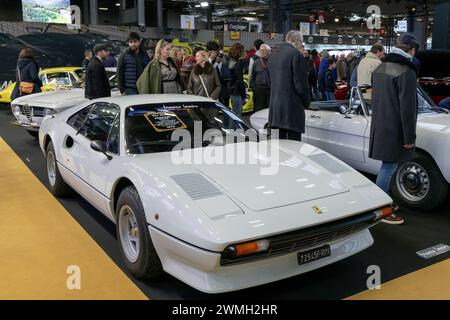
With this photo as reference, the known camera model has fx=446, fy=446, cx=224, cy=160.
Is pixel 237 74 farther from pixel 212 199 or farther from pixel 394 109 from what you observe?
pixel 212 199

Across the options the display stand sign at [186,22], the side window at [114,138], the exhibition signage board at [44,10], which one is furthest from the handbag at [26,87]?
the display stand sign at [186,22]

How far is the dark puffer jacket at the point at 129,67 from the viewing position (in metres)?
6.38

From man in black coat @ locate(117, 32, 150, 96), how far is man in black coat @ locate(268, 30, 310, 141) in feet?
7.78

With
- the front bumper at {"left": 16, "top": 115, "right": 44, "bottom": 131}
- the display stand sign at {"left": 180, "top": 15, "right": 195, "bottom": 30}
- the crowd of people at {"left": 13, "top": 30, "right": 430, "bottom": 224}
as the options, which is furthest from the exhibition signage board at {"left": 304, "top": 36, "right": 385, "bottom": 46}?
the front bumper at {"left": 16, "top": 115, "right": 44, "bottom": 131}

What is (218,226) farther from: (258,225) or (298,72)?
(298,72)

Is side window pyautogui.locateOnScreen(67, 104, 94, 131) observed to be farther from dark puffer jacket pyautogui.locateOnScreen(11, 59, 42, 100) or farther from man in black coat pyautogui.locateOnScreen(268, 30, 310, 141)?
dark puffer jacket pyautogui.locateOnScreen(11, 59, 42, 100)

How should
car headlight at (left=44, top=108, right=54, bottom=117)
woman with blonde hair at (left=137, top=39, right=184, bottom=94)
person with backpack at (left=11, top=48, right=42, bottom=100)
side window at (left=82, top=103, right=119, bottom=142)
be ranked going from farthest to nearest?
1. person with backpack at (left=11, top=48, right=42, bottom=100)
2. car headlight at (left=44, top=108, right=54, bottom=117)
3. woman with blonde hair at (left=137, top=39, right=184, bottom=94)
4. side window at (left=82, top=103, right=119, bottom=142)

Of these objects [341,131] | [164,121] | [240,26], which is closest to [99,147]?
[164,121]

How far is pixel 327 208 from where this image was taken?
8.76ft

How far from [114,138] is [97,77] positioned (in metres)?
3.64

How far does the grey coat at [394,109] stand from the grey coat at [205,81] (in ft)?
9.41

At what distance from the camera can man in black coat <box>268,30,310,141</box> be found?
464 centimetres

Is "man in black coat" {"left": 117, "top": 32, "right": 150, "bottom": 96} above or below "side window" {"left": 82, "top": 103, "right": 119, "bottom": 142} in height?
above
